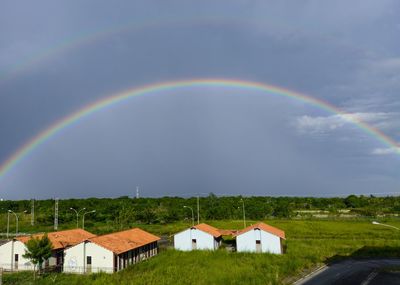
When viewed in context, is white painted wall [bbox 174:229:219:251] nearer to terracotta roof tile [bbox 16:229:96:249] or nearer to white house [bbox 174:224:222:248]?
white house [bbox 174:224:222:248]

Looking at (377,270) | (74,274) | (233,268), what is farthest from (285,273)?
(74,274)

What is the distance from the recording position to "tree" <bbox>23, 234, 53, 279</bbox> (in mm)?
43531

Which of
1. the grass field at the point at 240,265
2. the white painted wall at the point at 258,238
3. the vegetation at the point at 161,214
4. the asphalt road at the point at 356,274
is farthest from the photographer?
the vegetation at the point at 161,214

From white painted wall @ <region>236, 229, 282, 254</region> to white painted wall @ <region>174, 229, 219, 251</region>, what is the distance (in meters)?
4.66

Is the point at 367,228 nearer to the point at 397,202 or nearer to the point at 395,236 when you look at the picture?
the point at 395,236

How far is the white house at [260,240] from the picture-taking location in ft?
184

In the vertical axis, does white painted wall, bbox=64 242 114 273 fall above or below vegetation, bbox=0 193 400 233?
below

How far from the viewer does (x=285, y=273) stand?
42.8 meters

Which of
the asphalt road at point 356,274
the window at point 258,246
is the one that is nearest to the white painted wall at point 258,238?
the window at point 258,246

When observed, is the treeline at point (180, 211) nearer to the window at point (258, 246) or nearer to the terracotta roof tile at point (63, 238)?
the terracotta roof tile at point (63, 238)

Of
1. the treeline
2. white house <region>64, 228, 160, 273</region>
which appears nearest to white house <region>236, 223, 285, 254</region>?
white house <region>64, 228, 160, 273</region>

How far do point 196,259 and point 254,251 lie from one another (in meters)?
11.6

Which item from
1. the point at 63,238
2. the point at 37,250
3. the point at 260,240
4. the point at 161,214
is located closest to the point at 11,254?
the point at 63,238

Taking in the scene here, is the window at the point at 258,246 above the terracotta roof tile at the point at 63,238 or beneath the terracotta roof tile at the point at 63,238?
beneath
